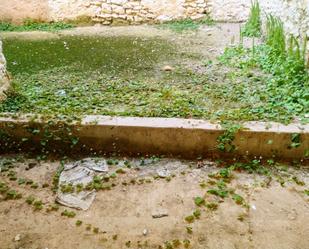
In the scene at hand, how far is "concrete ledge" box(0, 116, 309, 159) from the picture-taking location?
2.78 m

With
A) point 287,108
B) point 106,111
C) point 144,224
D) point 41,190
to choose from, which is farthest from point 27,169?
point 287,108

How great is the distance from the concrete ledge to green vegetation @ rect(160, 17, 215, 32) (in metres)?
4.26

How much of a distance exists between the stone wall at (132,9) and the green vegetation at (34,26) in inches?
9.1

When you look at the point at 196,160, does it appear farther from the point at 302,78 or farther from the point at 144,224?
the point at 302,78

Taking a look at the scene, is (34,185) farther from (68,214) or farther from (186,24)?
(186,24)

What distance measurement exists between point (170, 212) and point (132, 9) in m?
5.90

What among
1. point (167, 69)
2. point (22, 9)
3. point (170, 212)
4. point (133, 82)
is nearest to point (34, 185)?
point (170, 212)

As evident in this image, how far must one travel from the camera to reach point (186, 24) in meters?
7.09

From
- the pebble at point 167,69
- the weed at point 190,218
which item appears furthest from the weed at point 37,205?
the pebble at point 167,69

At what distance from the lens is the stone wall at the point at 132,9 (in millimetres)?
7281

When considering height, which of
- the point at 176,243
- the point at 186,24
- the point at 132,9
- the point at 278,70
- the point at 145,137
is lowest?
the point at 176,243

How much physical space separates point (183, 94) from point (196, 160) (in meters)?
1.00

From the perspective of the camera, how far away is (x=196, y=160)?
289 centimetres

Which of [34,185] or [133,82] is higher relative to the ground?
[133,82]
